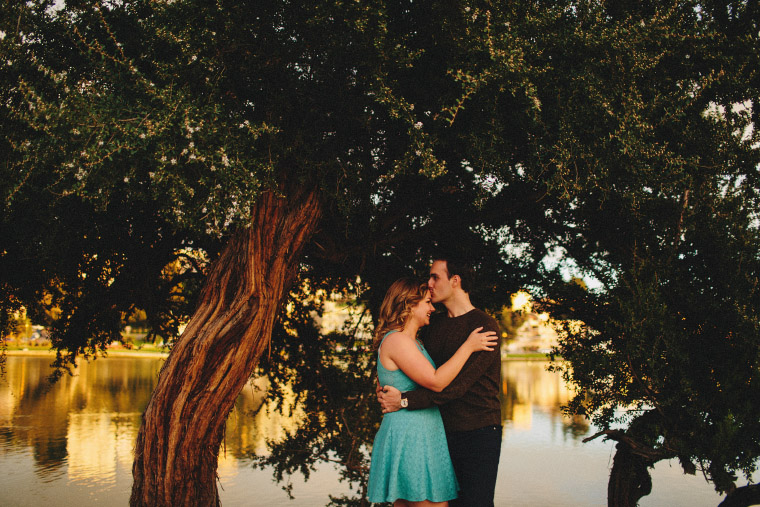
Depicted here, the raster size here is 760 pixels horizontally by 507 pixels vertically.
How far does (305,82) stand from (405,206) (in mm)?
2174

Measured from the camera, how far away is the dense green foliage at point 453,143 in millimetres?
4773

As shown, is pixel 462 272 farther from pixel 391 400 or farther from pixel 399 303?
pixel 391 400

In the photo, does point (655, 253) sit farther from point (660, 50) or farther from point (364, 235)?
point (364, 235)

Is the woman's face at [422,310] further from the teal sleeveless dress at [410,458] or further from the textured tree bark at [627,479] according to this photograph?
the textured tree bark at [627,479]

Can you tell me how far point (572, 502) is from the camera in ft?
39.7

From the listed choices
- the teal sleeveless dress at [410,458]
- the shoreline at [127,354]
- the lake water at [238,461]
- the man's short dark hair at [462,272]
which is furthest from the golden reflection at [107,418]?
the shoreline at [127,354]

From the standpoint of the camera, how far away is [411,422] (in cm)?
352

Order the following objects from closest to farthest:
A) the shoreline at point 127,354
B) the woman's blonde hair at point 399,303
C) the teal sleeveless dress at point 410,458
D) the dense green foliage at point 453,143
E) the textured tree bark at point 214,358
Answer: the teal sleeveless dress at point 410,458 → the woman's blonde hair at point 399,303 → the dense green foliage at point 453,143 → the textured tree bark at point 214,358 → the shoreline at point 127,354

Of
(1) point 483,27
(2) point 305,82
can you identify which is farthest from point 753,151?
(2) point 305,82

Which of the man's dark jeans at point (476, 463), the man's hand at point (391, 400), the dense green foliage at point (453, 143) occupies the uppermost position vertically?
the dense green foliage at point (453, 143)

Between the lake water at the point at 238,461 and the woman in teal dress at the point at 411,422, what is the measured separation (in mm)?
3811

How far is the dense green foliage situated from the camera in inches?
188

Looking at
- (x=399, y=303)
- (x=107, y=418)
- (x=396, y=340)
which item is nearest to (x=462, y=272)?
(x=399, y=303)

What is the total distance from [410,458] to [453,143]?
3.35m
